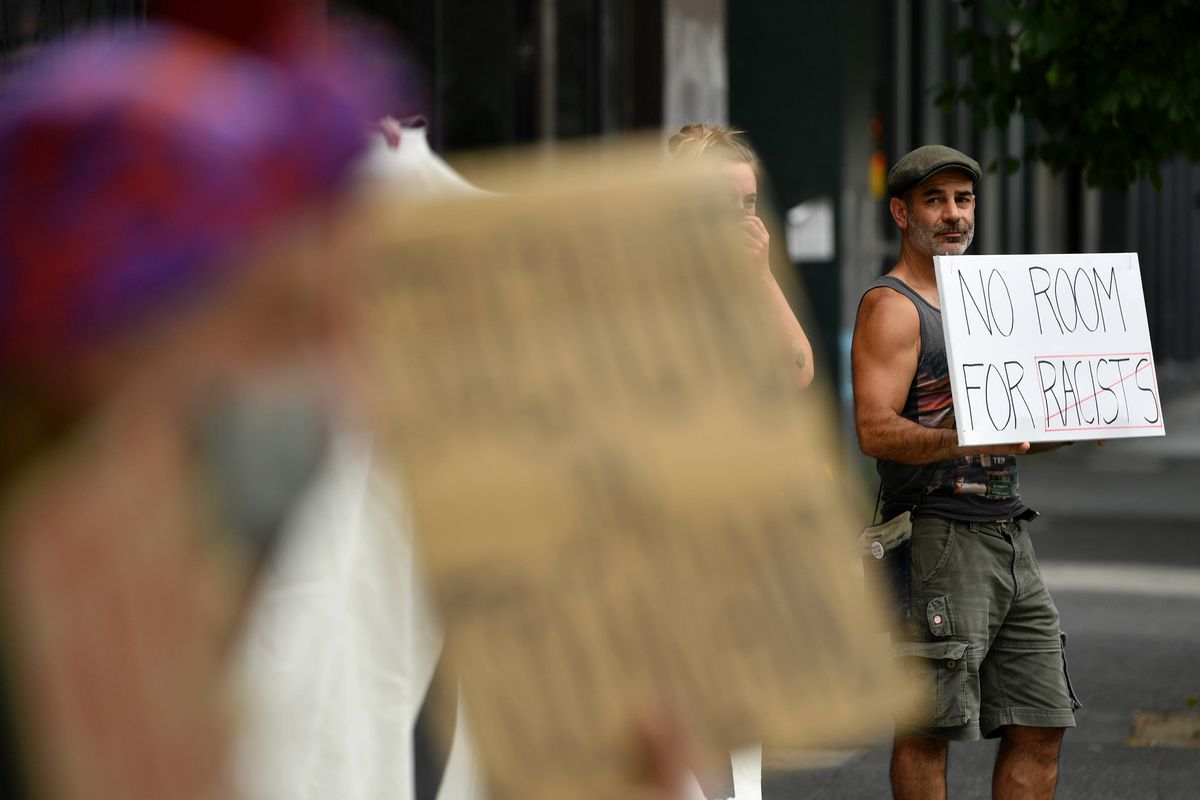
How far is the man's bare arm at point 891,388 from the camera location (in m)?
4.35

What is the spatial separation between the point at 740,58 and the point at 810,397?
41.4 feet

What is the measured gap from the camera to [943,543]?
4.42 metres

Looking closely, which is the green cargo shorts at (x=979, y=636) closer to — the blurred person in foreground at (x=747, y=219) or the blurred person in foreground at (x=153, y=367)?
the blurred person in foreground at (x=747, y=219)

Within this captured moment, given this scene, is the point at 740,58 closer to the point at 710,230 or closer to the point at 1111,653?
the point at 1111,653

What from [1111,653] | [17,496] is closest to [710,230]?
[17,496]

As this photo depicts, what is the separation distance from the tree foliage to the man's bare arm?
8.77 ft

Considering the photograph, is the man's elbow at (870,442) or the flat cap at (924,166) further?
the flat cap at (924,166)

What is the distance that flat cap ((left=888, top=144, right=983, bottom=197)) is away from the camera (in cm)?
461

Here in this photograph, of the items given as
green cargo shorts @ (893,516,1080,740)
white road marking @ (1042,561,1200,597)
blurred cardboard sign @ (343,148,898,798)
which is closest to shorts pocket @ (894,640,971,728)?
green cargo shorts @ (893,516,1080,740)

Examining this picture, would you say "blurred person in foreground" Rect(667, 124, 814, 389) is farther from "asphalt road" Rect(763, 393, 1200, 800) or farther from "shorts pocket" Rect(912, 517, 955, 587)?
"asphalt road" Rect(763, 393, 1200, 800)

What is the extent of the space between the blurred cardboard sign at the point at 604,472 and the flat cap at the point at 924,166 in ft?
11.4

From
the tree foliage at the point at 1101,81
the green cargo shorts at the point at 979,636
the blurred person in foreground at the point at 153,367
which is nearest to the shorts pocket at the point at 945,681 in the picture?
the green cargo shorts at the point at 979,636

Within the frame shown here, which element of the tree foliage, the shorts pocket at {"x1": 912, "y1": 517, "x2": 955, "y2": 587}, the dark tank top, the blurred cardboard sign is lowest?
the shorts pocket at {"x1": 912, "y1": 517, "x2": 955, "y2": 587}

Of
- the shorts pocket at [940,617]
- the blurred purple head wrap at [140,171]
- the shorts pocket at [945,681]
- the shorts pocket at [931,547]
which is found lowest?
the shorts pocket at [945,681]
